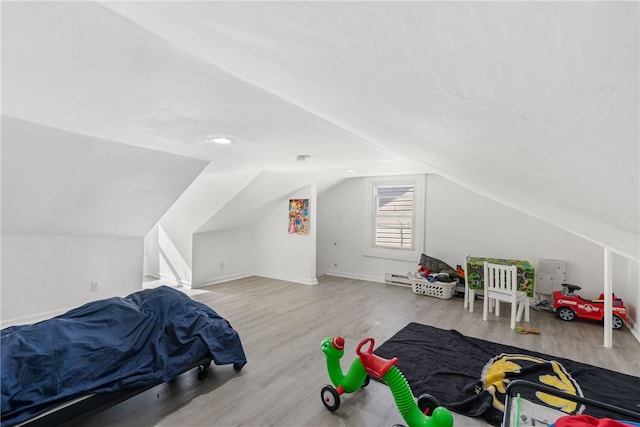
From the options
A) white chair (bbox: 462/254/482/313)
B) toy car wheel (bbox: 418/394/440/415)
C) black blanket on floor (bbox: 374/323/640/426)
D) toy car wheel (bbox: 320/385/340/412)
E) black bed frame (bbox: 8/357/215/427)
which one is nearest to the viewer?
black bed frame (bbox: 8/357/215/427)

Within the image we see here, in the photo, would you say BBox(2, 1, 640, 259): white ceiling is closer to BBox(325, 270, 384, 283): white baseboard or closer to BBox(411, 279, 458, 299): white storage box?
BBox(411, 279, 458, 299): white storage box

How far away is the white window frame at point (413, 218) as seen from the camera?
18.6 feet

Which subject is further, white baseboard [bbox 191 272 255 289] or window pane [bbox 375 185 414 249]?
window pane [bbox 375 185 414 249]

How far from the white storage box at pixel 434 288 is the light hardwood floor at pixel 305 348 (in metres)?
0.15

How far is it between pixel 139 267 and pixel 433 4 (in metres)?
5.52

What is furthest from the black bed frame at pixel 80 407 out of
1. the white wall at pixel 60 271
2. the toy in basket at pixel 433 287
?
the toy in basket at pixel 433 287

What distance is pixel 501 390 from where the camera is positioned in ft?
7.95

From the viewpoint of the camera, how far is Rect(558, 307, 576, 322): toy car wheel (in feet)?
13.2

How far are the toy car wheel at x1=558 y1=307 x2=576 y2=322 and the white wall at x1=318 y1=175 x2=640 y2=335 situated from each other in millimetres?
581

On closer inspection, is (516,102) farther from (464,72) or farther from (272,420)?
(272,420)

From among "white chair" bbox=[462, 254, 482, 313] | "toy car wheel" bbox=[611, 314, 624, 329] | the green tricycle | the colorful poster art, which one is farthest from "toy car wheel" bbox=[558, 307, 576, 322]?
the colorful poster art

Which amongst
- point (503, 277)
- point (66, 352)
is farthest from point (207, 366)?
point (503, 277)

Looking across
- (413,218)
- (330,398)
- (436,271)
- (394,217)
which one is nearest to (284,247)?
(394,217)

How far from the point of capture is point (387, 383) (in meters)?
2.03
